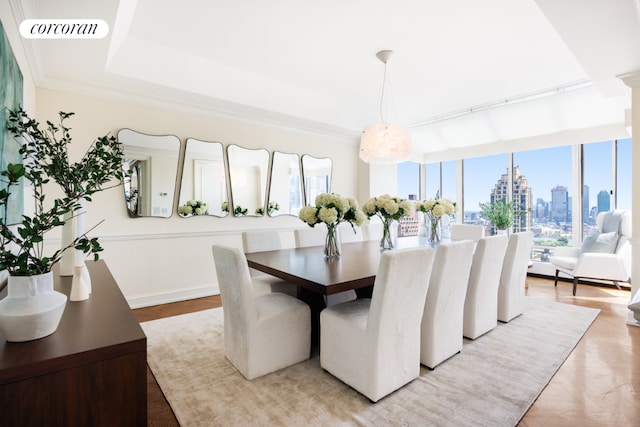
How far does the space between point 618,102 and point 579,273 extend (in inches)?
96.3

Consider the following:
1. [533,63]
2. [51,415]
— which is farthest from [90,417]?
[533,63]

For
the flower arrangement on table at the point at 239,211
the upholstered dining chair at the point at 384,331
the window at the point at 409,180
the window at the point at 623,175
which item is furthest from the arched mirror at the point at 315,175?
the window at the point at 623,175

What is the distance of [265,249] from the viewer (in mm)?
3088

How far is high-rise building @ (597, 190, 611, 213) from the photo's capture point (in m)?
4.78

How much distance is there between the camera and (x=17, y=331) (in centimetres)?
98

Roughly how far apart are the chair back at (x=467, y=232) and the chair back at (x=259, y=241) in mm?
2433

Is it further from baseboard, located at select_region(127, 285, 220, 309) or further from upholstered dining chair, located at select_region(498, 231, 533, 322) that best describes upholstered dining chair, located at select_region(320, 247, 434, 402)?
baseboard, located at select_region(127, 285, 220, 309)

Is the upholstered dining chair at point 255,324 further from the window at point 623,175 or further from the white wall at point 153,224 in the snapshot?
the window at point 623,175

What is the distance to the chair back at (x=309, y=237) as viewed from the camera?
3.41 meters

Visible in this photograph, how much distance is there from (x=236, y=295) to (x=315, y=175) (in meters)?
3.45

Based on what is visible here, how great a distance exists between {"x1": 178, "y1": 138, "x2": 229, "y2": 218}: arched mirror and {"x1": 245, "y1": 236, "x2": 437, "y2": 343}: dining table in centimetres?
153

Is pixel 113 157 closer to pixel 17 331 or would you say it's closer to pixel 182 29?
pixel 17 331

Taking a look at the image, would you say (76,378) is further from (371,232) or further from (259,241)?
(371,232)

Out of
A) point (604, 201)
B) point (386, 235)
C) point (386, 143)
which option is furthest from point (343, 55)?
point (604, 201)
